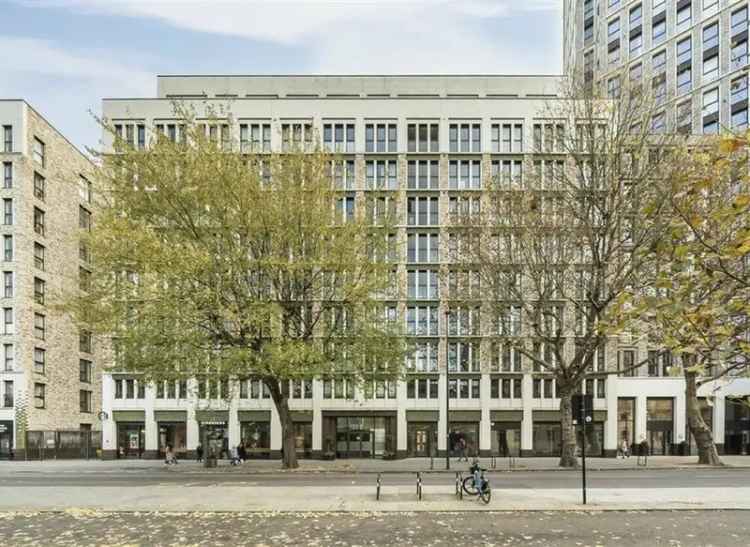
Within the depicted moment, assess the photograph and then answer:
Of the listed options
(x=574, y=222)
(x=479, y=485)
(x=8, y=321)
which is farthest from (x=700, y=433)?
(x=8, y=321)

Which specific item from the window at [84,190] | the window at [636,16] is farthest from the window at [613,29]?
the window at [84,190]

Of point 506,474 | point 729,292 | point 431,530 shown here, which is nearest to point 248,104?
point 506,474

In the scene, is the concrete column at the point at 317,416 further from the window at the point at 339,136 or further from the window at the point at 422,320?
the window at the point at 339,136

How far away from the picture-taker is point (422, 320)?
51500 millimetres

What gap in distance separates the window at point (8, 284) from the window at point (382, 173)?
29.6 m

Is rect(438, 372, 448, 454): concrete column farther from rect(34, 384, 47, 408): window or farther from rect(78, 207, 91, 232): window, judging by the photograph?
rect(78, 207, 91, 232): window

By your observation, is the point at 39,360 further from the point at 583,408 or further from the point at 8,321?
the point at 583,408

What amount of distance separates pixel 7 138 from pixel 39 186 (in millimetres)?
4758

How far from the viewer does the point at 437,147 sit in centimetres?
5262

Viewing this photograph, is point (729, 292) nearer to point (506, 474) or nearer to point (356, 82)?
point (506, 474)

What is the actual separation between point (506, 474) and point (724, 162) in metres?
27.9

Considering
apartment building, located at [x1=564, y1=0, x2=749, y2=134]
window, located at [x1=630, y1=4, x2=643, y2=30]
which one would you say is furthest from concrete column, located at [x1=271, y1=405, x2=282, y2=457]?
window, located at [x1=630, y1=4, x2=643, y2=30]

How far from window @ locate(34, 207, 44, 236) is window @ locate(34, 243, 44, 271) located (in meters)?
1.13

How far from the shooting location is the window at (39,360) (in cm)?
5531
